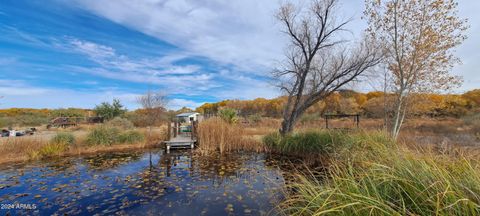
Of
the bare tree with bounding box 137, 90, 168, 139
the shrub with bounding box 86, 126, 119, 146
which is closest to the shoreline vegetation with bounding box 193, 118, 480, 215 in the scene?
the shrub with bounding box 86, 126, 119, 146

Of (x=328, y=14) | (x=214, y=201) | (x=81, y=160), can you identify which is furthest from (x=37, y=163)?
(x=328, y=14)

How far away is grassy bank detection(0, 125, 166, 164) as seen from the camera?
9148mm

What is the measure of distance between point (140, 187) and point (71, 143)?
25.0 ft

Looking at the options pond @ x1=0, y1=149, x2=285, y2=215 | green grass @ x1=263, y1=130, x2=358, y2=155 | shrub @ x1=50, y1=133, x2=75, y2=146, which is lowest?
pond @ x1=0, y1=149, x2=285, y2=215

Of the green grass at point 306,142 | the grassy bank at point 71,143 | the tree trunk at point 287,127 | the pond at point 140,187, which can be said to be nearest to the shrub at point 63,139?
the grassy bank at point 71,143

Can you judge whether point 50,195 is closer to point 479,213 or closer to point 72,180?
point 72,180

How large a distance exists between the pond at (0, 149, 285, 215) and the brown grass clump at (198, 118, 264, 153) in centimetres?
221

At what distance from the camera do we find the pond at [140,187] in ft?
14.6

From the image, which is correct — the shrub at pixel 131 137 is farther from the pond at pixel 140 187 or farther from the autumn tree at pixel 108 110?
the autumn tree at pixel 108 110

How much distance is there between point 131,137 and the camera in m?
12.9

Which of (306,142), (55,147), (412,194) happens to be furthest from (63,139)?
(412,194)

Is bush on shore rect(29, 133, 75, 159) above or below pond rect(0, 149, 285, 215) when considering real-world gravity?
above

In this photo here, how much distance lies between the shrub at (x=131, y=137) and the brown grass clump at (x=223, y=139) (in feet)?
12.9

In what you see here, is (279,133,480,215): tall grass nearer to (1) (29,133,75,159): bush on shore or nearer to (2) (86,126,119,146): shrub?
(1) (29,133,75,159): bush on shore
